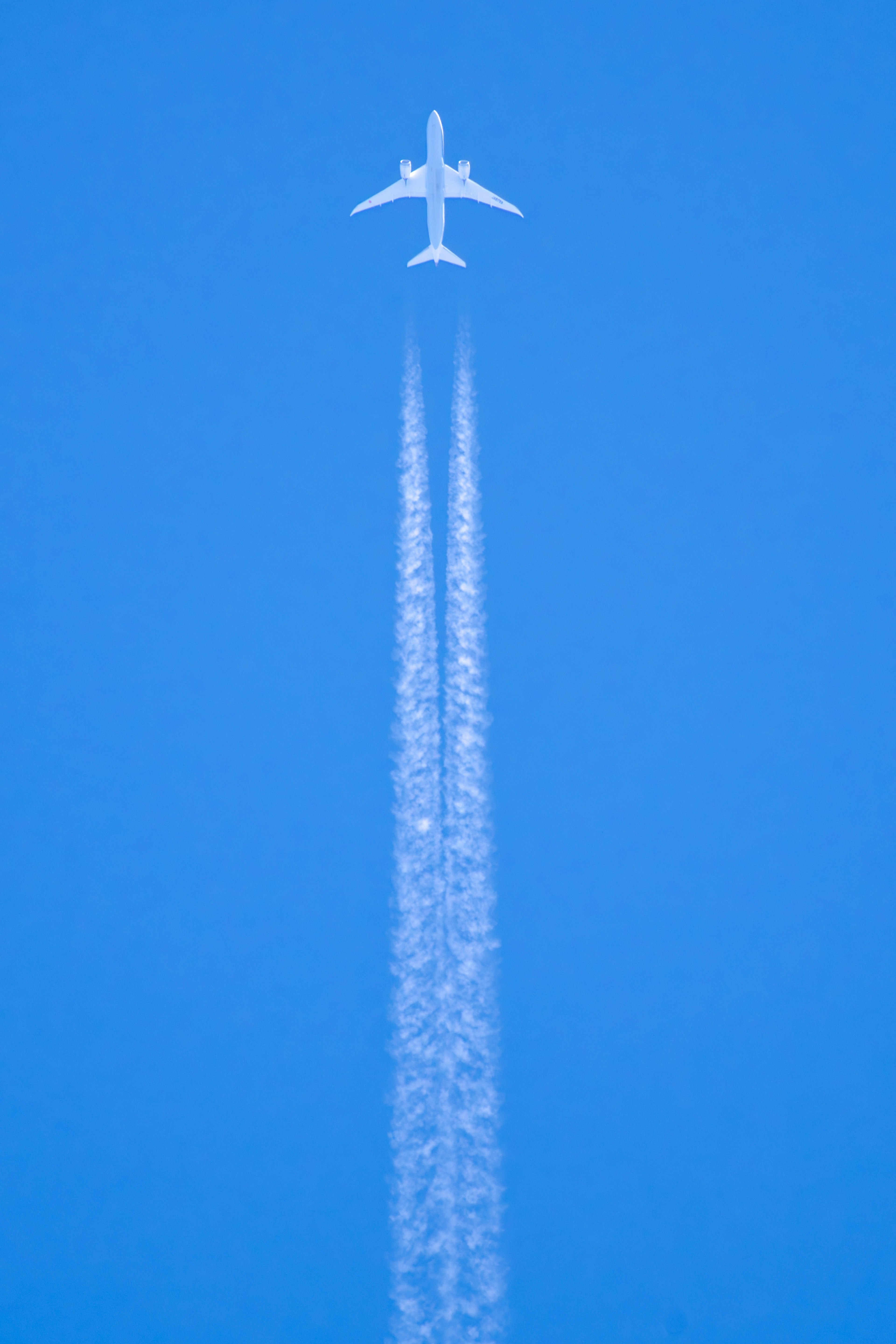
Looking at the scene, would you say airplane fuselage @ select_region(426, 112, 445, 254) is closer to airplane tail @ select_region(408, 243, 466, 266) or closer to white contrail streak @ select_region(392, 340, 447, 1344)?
airplane tail @ select_region(408, 243, 466, 266)

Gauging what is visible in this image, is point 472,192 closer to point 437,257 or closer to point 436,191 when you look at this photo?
point 436,191

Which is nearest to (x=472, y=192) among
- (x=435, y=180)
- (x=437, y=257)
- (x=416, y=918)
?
(x=435, y=180)

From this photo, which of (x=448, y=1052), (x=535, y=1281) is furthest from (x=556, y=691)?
(x=535, y=1281)

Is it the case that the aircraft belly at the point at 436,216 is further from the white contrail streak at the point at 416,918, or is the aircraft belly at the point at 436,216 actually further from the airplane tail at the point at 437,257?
the white contrail streak at the point at 416,918

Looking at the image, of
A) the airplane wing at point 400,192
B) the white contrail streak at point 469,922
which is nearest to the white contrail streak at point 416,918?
the white contrail streak at point 469,922

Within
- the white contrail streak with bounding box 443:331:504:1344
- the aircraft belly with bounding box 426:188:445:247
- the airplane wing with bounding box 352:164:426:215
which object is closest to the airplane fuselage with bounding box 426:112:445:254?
the aircraft belly with bounding box 426:188:445:247

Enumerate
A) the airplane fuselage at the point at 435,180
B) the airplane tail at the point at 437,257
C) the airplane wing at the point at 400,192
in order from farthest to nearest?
the airplane wing at the point at 400,192
the airplane tail at the point at 437,257
the airplane fuselage at the point at 435,180

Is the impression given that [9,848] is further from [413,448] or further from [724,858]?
[724,858]
